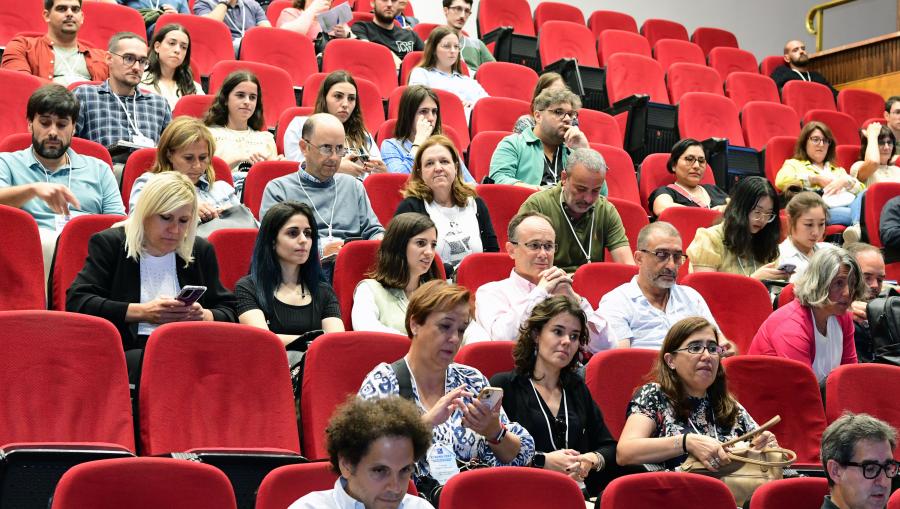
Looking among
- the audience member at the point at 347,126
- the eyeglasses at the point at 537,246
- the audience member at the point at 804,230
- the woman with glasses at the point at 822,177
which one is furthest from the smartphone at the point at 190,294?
the woman with glasses at the point at 822,177

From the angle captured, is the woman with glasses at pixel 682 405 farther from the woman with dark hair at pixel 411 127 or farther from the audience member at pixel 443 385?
the woman with dark hair at pixel 411 127

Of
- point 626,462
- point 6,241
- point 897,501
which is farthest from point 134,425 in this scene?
point 897,501

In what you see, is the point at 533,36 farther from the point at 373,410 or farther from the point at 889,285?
the point at 373,410

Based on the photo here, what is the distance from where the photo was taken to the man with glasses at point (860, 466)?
2248mm

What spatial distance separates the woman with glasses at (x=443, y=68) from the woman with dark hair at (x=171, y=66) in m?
0.96

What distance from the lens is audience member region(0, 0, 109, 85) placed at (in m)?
4.07

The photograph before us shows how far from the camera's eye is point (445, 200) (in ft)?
11.3

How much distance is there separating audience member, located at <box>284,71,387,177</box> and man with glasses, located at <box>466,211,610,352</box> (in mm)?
886

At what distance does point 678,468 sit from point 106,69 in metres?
2.71

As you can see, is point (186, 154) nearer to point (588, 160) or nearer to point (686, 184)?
point (588, 160)

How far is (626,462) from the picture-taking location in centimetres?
247

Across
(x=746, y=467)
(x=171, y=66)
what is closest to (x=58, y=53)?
(x=171, y=66)

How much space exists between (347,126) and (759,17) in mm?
4440

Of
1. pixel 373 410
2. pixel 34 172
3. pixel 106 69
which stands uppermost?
pixel 106 69
